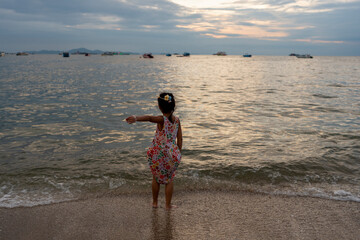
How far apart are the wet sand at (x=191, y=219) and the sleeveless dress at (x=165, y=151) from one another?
2.63ft

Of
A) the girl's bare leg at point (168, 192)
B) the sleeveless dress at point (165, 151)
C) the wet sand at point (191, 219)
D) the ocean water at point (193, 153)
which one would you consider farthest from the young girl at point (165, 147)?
the ocean water at point (193, 153)

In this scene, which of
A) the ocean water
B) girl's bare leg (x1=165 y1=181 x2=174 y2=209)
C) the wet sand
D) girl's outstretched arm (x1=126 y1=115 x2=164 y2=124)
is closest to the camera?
girl's outstretched arm (x1=126 y1=115 x2=164 y2=124)

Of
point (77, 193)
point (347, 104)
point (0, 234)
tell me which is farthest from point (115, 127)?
point (347, 104)

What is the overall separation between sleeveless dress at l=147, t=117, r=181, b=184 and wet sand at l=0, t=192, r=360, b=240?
0.80 meters

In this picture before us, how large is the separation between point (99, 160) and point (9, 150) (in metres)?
2.93

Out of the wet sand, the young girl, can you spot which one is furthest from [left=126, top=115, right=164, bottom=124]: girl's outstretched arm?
the wet sand

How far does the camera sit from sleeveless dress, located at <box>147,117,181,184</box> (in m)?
4.12

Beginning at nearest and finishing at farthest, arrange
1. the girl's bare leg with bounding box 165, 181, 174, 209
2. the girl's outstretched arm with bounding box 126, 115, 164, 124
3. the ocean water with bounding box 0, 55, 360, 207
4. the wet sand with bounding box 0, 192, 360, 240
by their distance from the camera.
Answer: the girl's outstretched arm with bounding box 126, 115, 164, 124 < the wet sand with bounding box 0, 192, 360, 240 < the girl's bare leg with bounding box 165, 181, 174, 209 < the ocean water with bounding box 0, 55, 360, 207

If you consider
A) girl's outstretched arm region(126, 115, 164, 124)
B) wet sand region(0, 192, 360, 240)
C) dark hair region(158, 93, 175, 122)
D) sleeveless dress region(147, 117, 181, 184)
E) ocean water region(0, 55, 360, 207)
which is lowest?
ocean water region(0, 55, 360, 207)

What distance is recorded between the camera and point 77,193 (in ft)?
17.4

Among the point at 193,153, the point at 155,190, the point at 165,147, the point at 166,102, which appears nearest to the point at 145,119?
the point at 166,102

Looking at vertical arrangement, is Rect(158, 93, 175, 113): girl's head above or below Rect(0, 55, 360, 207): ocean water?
above

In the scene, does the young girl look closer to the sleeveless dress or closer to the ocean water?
the sleeveless dress

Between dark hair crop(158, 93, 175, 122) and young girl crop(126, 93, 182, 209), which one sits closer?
dark hair crop(158, 93, 175, 122)
